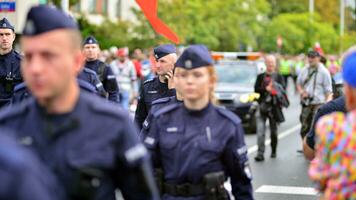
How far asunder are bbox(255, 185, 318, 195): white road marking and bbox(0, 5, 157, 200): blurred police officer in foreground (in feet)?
25.8

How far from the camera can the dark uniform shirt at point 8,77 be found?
9703mm

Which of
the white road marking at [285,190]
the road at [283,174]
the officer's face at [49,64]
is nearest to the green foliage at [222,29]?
the road at [283,174]

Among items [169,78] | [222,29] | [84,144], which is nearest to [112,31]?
[222,29]

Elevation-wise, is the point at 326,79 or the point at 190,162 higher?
the point at 190,162

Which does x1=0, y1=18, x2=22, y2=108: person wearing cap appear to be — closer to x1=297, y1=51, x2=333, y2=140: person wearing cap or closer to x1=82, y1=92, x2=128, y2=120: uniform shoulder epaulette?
x1=82, y1=92, x2=128, y2=120: uniform shoulder epaulette

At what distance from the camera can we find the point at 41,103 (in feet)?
12.2

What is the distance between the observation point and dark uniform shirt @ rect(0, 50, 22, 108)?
970 centimetres

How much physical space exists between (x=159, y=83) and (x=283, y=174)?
4.74m

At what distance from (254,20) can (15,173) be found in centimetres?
5484

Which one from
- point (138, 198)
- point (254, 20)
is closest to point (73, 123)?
point (138, 198)

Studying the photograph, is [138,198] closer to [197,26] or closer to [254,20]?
[197,26]

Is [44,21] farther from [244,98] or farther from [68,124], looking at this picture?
[244,98]

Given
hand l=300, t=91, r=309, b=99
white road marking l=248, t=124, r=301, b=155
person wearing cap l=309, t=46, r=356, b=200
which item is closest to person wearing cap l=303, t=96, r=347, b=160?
person wearing cap l=309, t=46, r=356, b=200

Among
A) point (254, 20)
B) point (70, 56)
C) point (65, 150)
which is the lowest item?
A: point (254, 20)
